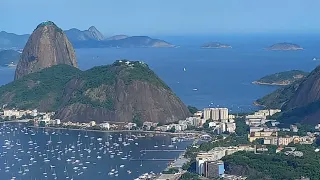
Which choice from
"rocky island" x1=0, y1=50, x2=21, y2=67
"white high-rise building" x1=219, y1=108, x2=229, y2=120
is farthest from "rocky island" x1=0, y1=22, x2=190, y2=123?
"rocky island" x1=0, y1=50, x2=21, y2=67

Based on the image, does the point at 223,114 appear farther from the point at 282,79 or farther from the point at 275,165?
the point at 282,79

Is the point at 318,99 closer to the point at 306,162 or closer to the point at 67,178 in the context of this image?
the point at 306,162

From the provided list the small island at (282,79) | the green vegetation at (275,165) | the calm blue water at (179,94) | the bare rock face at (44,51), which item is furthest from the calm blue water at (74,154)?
the small island at (282,79)

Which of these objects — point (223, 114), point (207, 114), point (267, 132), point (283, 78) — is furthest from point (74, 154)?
point (283, 78)

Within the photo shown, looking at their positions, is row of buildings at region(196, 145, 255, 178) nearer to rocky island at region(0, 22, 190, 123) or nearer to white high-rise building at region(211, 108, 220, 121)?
white high-rise building at region(211, 108, 220, 121)

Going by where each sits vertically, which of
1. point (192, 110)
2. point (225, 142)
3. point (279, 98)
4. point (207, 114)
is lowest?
point (225, 142)
